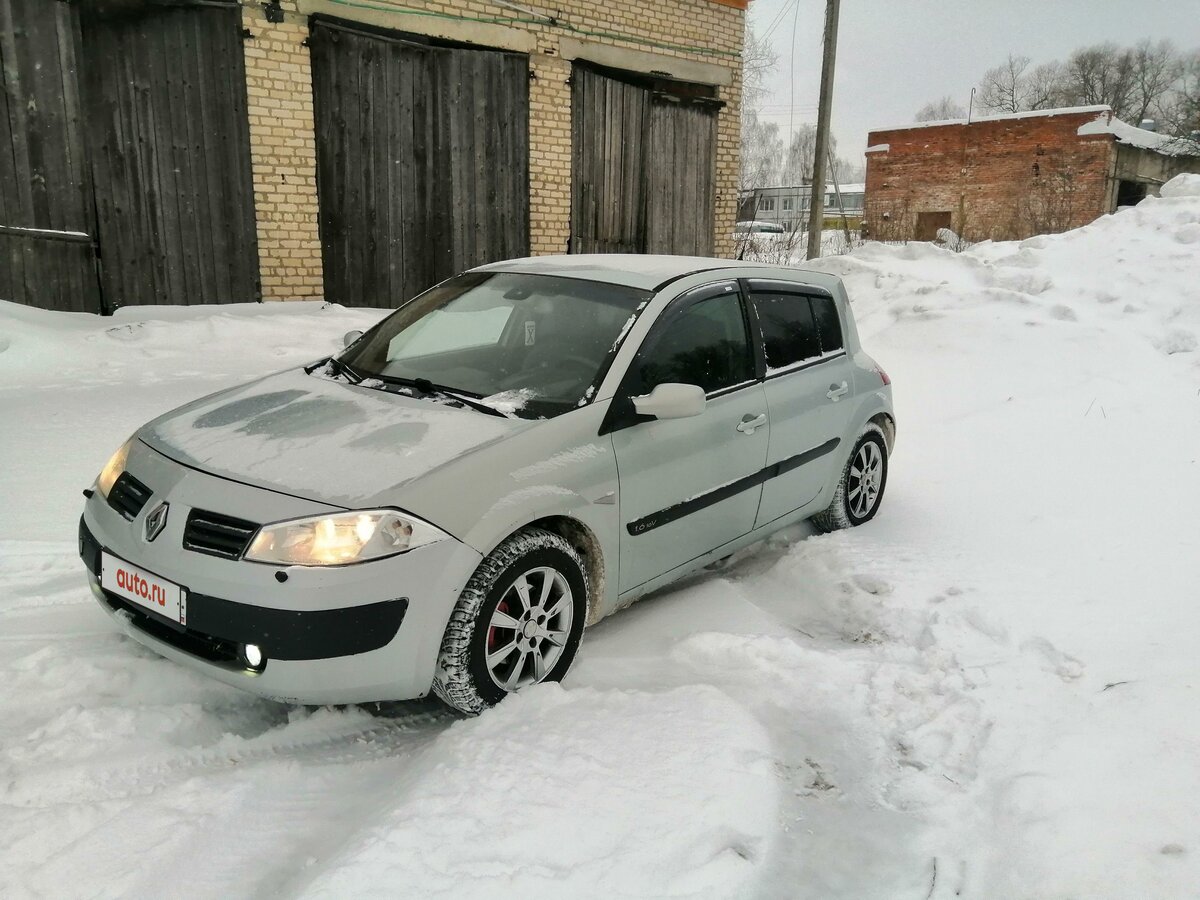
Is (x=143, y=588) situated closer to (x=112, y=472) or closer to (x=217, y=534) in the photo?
(x=217, y=534)

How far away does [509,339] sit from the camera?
12.4ft

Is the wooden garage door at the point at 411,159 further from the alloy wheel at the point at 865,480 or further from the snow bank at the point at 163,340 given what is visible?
the alloy wheel at the point at 865,480

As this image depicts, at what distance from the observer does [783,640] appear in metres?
3.44

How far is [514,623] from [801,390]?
204 centimetres

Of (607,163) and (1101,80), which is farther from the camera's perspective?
(1101,80)

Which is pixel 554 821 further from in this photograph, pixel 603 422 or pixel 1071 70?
pixel 1071 70

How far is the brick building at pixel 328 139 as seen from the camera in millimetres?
7270

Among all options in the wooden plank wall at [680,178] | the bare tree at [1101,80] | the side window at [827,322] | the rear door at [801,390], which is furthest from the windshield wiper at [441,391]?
the bare tree at [1101,80]

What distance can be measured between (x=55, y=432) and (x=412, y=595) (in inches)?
141

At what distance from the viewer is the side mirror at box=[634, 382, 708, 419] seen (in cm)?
324

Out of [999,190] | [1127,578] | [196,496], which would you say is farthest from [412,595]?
[999,190]

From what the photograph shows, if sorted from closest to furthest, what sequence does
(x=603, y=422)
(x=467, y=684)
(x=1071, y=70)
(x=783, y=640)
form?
(x=467, y=684), (x=603, y=422), (x=783, y=640), (x=1071, y=70)

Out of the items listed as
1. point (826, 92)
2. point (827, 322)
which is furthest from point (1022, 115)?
Result: point (827, 322)

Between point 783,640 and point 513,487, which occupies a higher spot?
point 513,487
